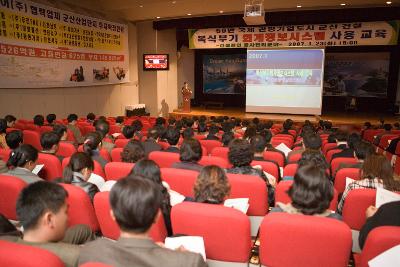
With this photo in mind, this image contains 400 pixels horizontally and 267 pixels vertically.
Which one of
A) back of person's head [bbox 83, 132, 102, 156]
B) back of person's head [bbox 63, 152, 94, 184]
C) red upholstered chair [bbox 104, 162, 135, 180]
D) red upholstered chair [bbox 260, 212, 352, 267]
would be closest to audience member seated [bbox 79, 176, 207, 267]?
red upholstered chair [bbox 260, 212, 352, 267]

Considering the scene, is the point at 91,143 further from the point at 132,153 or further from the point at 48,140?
the point at 132,153

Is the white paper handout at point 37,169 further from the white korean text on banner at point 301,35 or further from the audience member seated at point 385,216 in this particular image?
the white korean text on banner at point 301,35

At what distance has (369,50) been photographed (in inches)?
512

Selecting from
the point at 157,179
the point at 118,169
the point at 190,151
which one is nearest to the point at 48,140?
the point at 118,169

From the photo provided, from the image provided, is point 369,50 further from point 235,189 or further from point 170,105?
point 235,189

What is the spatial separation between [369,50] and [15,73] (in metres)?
12.5

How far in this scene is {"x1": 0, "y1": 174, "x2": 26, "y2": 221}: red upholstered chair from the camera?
2209mm

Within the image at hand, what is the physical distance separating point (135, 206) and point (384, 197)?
151 cm

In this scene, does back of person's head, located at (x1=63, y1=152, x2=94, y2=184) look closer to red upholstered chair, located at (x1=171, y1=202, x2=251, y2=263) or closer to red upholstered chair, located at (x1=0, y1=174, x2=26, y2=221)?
red upholstered chair, located at (x1=0, y1=174, x2=26, y2=221)

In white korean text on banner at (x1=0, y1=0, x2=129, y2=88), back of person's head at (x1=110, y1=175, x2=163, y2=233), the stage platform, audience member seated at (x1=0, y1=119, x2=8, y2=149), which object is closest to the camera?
back of person's head at (x1=110, y1=175, x2=163, y2=233)

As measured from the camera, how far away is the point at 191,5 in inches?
379

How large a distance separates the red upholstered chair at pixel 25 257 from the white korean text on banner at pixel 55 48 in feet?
24.3

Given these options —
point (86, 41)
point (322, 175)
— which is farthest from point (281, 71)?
point (322, 175)

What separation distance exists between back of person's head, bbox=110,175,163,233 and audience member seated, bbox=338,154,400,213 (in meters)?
1.75
